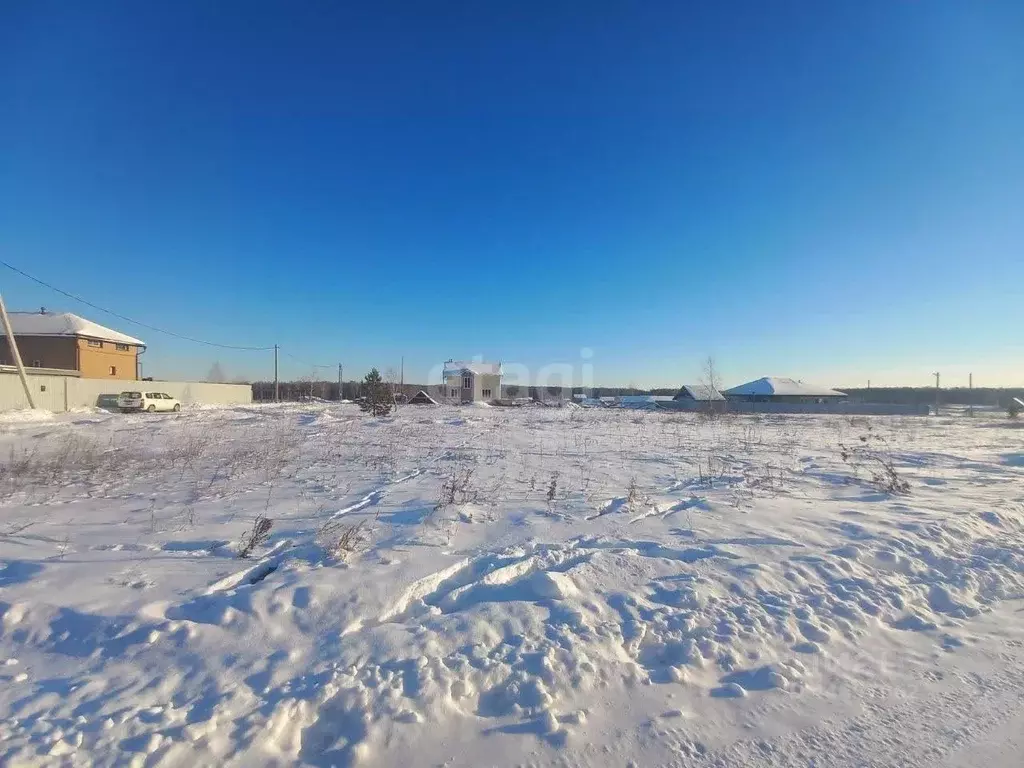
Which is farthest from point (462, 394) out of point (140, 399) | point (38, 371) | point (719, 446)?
point (719, 446)

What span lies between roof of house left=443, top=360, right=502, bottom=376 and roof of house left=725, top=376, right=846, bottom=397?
1234 inches

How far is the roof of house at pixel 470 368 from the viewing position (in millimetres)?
61812

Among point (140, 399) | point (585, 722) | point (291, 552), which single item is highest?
point (140, 399)

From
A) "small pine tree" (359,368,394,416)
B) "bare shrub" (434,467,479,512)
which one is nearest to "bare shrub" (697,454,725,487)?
"bare shrub" (434,467,479,512)

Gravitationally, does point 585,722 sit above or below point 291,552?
below

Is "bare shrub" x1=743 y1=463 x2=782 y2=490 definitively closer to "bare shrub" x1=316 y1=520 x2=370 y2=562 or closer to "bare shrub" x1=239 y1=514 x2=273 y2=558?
"bare shrub" x1=316 y1=520 x2=370 y2=562

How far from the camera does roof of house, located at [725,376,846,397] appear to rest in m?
64.8

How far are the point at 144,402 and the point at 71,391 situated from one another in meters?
4.46

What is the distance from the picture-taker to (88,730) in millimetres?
2562

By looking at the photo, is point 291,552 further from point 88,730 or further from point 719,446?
point 719,446

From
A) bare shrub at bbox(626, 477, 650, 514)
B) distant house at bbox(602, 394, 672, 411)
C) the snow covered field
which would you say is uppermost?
distant house at bbox(602, 394, 672, 411)

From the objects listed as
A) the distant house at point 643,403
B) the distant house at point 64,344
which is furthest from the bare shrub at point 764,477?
the distant house at point 64,344

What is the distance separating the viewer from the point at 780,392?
211 ft

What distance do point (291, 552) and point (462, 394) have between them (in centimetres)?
5658
